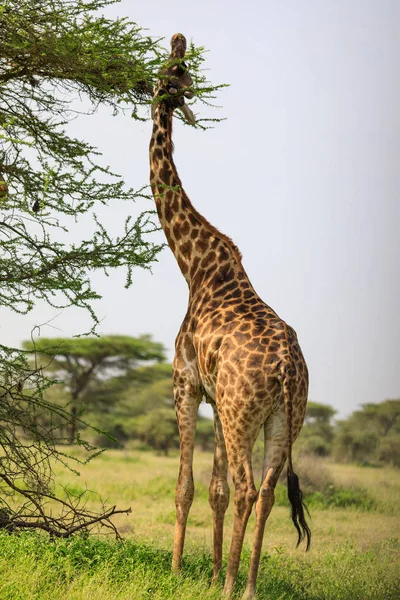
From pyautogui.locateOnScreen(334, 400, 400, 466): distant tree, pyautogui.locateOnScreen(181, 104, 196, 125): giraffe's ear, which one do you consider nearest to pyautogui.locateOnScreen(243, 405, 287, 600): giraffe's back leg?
pyautogui.locateOnScreen(181, 104, 196, 125): giraffe's ear

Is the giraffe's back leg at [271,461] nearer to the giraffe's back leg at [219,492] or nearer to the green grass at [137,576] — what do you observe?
the green grass at [137,576]

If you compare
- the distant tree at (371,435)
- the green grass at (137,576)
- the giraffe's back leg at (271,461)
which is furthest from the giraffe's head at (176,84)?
the distant tree at (371,435)

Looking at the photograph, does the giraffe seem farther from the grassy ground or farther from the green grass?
the grassy ground

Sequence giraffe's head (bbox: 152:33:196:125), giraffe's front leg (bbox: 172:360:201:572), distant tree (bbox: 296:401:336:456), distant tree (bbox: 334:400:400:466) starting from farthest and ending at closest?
distant tree (bbox: 296:401:336:456)
distant tree (bbox: 334:400:400:466)
giraffe's head (bbox: 152:33:196:125)
giraffe's front leg (bbox: 172:360:201:572)

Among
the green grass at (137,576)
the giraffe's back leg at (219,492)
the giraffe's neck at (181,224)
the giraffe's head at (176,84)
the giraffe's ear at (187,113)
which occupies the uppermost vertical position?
the giraffe's head at (176,84)

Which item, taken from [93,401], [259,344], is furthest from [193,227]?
[93,401]

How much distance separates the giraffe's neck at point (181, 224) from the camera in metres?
6.48

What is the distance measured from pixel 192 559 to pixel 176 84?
3799 mm

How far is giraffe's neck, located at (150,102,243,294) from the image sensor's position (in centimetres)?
648

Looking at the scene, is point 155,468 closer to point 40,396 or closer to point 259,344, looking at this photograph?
point 40,396

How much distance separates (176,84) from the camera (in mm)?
6832

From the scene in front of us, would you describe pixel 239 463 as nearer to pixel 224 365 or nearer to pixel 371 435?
pixel 224 365

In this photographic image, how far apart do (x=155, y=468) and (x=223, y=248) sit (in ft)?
40.5

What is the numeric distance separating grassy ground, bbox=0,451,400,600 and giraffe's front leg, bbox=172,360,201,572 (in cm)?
27
